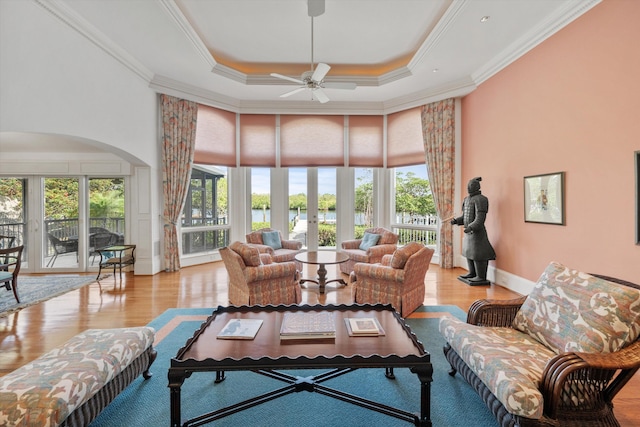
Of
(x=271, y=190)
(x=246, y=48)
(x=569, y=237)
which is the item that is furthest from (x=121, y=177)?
(x=569, y=237)

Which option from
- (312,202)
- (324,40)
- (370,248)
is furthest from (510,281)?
(324,40)

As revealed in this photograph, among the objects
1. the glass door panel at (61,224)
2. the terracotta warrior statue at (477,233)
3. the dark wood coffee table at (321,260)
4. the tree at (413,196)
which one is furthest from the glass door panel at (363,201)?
the glass door panel at (61,224)

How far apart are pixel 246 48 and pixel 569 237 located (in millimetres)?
5294

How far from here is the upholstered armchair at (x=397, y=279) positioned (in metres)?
3.38

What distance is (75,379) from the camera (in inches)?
62.7

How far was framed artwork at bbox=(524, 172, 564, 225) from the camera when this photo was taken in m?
3.67

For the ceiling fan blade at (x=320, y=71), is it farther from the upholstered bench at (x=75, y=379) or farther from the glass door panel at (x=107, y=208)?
the glass door panel at (x=107, y=208)

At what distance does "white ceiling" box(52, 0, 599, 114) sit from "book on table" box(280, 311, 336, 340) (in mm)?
3691

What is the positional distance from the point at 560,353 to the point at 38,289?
255 inches

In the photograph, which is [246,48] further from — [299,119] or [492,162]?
[492,162]

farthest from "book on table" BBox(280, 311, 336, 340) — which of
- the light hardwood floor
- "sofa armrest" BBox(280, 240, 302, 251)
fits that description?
"sofa armrest" BBox(280, 240, 302, 251)

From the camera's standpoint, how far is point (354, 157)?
6.82 m

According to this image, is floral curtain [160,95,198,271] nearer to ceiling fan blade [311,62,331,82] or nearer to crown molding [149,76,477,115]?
crown molding [149,76,477,115]

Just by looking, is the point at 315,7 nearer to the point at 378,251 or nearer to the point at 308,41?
the point at 308,41
